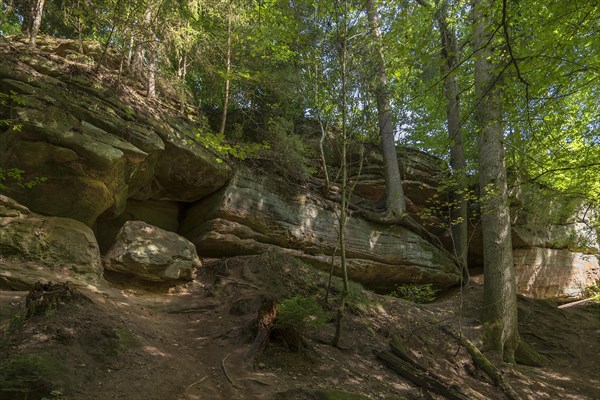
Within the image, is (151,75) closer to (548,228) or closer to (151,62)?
(151,62)

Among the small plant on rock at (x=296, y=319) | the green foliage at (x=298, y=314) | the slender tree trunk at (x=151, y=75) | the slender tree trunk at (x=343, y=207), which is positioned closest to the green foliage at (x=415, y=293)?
the slender tree trunk at (x=343, y=207)

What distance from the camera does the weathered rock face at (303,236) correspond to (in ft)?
34.2

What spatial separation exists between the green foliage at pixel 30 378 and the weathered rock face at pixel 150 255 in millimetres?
4205

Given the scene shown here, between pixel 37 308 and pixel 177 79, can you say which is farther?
pixel 177 79

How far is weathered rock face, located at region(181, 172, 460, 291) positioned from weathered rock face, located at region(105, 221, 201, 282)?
1.49 m

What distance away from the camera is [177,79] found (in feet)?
37.2

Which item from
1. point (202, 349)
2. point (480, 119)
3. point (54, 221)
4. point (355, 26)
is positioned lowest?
point (202, 349)

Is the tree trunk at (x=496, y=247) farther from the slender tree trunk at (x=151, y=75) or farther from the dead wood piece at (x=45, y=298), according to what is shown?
the slender tree trunk at (x=151, y=75)

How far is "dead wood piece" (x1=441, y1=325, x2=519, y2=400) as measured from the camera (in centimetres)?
690

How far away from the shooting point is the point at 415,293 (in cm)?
1164

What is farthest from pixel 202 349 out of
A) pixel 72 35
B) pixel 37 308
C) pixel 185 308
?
pixel 72 35

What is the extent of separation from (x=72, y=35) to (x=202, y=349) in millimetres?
12308

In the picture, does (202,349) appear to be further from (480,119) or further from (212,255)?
(480,119)

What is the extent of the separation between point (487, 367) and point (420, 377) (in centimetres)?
215
